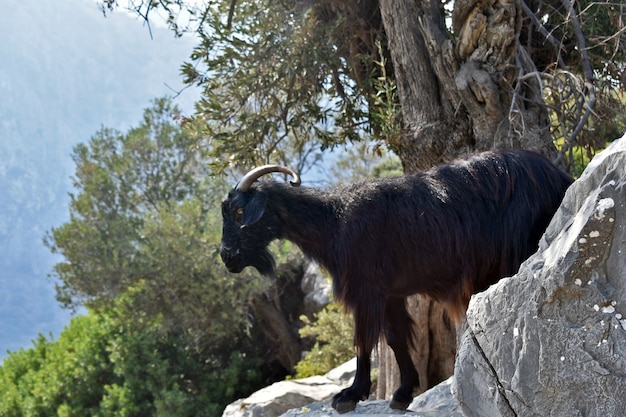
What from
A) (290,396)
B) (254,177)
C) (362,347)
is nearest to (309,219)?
(254,177)

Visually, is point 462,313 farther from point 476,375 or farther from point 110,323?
point 110,323

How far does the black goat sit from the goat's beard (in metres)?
0.20

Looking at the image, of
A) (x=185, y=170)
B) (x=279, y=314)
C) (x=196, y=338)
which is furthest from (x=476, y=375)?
(x=185, y=170)

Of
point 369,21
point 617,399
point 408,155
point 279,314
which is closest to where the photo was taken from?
point 617,399

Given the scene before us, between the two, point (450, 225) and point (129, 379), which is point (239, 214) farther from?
point (129, 379)

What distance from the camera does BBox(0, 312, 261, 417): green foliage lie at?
12.6 metres

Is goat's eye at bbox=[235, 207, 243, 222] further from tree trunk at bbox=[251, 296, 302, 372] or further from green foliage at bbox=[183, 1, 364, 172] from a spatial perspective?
tree trunk at bbox=[251, 296, 302, 372]

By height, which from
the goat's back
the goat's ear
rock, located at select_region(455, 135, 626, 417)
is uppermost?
the goat's ear

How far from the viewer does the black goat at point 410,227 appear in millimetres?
4469

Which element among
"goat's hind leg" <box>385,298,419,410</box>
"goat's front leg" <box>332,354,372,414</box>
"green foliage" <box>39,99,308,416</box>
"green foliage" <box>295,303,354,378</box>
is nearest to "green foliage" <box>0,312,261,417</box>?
"green foliage" <box>39,99,308,416</box>

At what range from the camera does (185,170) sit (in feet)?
52.8

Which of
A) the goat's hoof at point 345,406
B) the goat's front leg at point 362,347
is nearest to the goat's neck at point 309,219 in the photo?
the goat's front leg at point 362,347

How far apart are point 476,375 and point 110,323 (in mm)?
11394

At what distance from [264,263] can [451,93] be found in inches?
84.9
